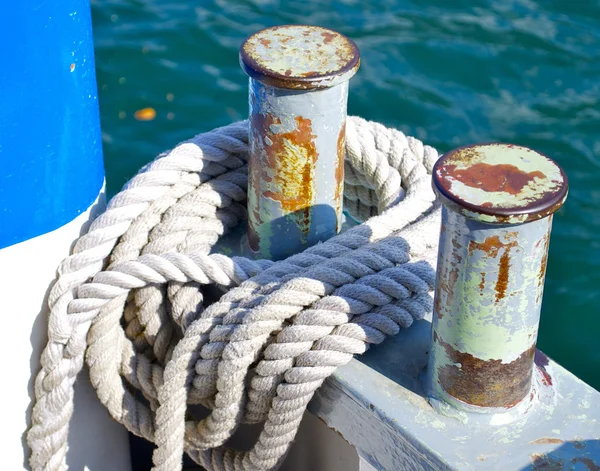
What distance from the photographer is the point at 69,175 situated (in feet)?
5.90

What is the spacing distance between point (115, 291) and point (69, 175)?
0.82ft

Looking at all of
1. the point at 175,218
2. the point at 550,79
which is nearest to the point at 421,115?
the point at 550,79

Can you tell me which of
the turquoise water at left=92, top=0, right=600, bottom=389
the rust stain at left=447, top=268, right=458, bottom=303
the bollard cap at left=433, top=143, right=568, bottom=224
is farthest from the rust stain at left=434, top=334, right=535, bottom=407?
the turquoise water at left=92, top=0, right=600, bottom=389

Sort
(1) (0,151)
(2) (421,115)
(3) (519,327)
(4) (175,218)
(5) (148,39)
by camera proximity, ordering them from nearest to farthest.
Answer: (3) (519,327) < (1) (0,151) < (4) (175,218) < (2) (421,115) < (5) (148,39)

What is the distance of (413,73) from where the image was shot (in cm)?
418

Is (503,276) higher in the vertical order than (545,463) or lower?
higher

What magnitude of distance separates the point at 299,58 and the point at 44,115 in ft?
1.68

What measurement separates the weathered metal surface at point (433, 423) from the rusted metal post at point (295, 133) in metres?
0.35

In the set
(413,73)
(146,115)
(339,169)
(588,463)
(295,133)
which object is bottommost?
(146,115)

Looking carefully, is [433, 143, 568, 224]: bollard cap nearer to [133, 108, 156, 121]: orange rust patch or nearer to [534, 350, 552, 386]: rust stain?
[534, 350, 552, 386]: rust stain

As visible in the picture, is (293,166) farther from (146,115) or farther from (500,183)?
(146,115)

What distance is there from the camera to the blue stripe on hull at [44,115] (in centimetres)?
159

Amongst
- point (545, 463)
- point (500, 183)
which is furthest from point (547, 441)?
point (500, 183)

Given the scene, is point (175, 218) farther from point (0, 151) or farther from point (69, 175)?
point (0, 151)
